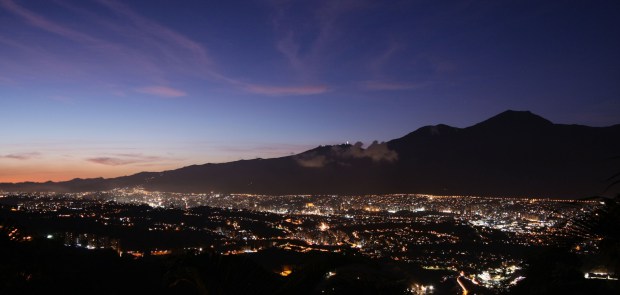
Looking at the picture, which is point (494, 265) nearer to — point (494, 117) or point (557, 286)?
point (557, 286)

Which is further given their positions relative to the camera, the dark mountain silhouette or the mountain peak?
the mountain peak

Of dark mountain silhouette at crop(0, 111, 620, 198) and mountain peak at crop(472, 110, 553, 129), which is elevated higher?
mountain peak at crop(472, 110, 553, 129)

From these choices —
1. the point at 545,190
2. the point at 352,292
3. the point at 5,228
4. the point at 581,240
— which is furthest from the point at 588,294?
the point at 545,190

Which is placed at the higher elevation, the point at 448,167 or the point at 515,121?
the point at 515,121

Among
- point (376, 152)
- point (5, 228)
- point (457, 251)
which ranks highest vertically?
point (376, 152)
